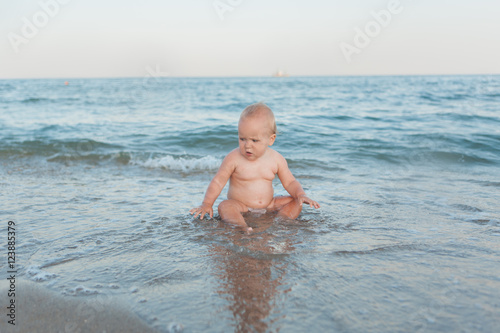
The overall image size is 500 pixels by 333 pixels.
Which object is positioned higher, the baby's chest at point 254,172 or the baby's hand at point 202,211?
the baby's chest at point 254,172

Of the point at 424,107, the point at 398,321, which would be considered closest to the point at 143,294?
the point at 398,321

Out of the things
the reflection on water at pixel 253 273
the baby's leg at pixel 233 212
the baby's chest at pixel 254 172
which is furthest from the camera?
the baby's chest at pixel 254 172

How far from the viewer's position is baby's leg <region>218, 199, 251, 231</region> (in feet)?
11.3

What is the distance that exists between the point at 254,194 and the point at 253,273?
1.61 m

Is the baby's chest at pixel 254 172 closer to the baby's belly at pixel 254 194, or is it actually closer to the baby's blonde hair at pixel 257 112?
the baby's belly at pixel 254 194

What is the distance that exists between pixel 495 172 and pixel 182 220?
5.00 m

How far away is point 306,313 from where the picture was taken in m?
1.91

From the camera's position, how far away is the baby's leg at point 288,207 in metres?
3.73

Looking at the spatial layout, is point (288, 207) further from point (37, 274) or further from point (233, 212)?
point (37, 274)

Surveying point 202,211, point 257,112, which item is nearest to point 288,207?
point 202,211

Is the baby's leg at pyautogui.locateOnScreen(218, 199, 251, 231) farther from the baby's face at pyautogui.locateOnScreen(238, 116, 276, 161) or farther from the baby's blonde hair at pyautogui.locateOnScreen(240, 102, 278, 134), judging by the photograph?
the baby's blonde hair at pyautogui.locateOnScreen(240, 102, 278, 134)

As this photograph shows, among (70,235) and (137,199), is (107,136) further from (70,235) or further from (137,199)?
(70,235)

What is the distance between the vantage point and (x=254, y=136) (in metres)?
Answer: 3.58

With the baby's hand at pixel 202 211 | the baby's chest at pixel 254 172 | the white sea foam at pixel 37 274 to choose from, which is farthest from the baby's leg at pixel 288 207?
the white sea foam at pixel 37 274
